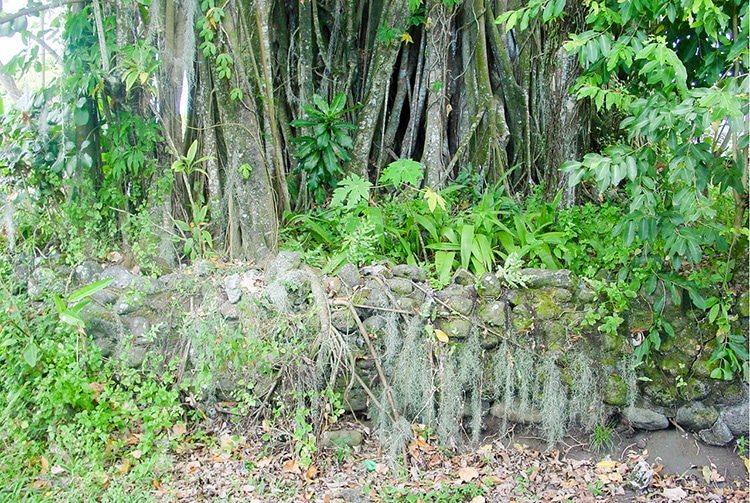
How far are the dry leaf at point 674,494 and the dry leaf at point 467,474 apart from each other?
0.90m

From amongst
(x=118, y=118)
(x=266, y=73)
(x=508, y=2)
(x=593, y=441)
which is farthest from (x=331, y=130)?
(x=593, y=441)

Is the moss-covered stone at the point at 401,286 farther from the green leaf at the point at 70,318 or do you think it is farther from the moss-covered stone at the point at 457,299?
the green leaf at the point at 70,318

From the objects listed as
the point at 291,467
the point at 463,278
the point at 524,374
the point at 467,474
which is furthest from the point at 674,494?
the point at 291,467

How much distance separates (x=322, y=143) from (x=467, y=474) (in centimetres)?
223

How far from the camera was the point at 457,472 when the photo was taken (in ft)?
9.75

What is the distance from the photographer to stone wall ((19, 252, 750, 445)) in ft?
10.1

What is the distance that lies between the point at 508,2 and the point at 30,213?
139 inches

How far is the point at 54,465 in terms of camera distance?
2.91 m

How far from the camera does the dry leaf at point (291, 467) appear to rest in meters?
2.92

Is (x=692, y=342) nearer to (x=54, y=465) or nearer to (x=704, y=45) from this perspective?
(x=704, y=45)

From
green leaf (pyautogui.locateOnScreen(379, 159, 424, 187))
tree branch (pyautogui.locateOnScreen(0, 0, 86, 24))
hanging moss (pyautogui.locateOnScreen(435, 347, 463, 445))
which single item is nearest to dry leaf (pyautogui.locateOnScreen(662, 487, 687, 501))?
hanging moss (pyautogui.locateOnScreen(435, 347, 463, 445))

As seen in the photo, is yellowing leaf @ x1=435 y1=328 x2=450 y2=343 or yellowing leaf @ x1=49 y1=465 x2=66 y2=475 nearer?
yellowing leaf @ x1=49 y1=465 x2=66 y2=475

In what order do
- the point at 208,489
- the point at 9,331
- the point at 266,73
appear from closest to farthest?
the point at 208,489 < the point at 9,331 < the point at 266,73

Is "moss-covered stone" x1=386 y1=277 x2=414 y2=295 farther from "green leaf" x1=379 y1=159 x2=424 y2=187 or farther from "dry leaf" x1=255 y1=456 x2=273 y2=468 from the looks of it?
"dry leaf" x1=255 y1=456 x2=273 y2=468
